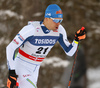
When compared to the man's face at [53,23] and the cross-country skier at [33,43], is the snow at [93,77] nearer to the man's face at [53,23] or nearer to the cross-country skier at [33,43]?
the cross-country skier at [33,43]

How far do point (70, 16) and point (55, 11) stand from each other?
621 cm

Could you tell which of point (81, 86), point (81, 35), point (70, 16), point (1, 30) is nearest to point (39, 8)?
point (70, 16)

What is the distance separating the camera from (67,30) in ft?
28.5

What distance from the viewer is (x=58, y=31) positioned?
318 cm

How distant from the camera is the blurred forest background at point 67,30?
8633mm

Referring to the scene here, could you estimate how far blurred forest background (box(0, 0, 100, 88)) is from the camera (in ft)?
28.3

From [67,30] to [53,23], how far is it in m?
5.80

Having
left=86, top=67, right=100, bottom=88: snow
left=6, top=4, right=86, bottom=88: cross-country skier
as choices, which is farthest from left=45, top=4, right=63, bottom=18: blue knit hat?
left=86, top=67, right=100, bottom=88: snow

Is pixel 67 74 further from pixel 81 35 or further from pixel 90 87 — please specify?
pixel 81 35

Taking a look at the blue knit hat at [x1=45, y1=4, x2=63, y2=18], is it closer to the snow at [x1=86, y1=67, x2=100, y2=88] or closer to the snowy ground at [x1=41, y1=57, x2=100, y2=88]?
the snowy ground at [x1=41, y1=57, x2=100, y2=88]

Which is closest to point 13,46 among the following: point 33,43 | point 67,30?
point 33,43

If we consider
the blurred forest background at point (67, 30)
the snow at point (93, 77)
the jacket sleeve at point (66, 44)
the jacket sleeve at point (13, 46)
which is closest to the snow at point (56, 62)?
the blurred forest background at point (67, 30)

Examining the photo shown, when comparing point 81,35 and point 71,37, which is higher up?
point 81,35

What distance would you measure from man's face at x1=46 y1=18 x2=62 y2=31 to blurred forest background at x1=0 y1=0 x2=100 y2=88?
218 inches
